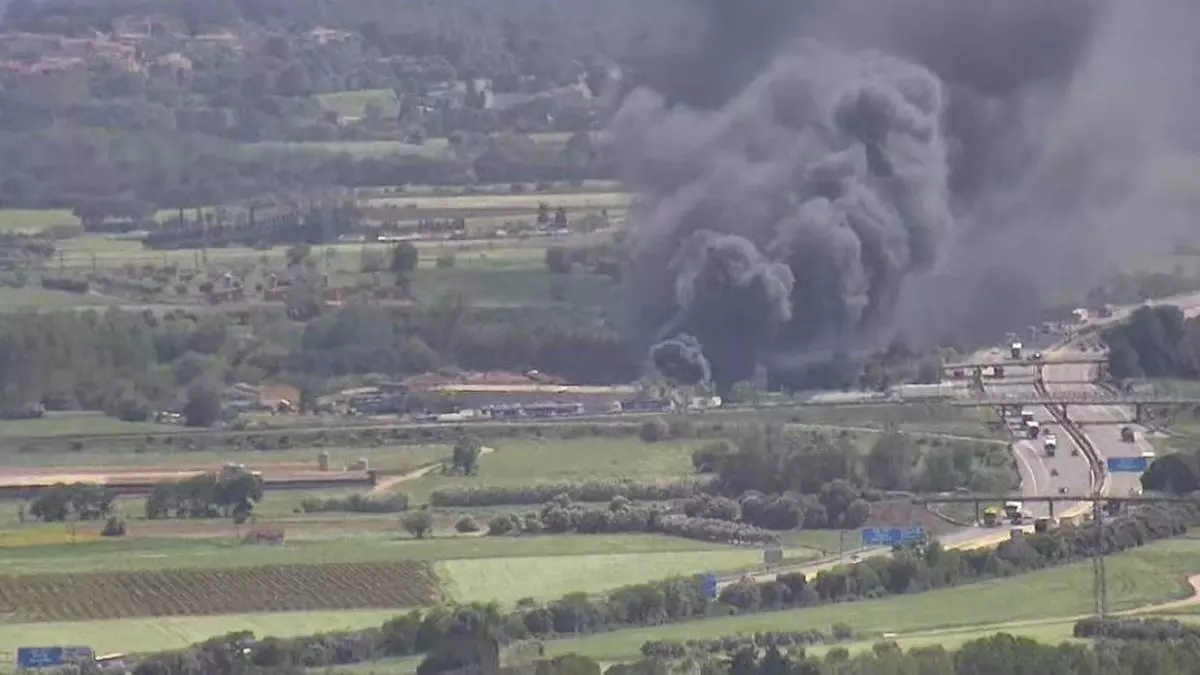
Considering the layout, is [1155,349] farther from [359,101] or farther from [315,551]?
[359,101]

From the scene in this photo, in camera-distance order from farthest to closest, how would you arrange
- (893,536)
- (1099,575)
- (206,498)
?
(206,498), (893,536), (1099,575)

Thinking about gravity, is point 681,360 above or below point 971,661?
above

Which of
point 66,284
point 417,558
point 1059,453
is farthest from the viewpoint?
point 66,284

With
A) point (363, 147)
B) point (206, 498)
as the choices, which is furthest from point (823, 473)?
point (363, 147)

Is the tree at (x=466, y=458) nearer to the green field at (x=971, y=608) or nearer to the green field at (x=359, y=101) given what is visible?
the green field at (x=971, y=608)

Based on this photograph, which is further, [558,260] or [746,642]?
[558,260]

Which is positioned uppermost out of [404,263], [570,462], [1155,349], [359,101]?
[359,101]

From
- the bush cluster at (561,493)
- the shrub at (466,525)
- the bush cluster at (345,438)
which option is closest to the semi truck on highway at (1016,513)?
the bush cluster at (561,493)

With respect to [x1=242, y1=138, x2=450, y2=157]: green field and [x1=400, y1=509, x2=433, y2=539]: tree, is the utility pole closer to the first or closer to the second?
[x1=400, y1=509, x2=433, y2=539]: tree

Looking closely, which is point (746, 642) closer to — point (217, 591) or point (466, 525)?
point (217, 591)
